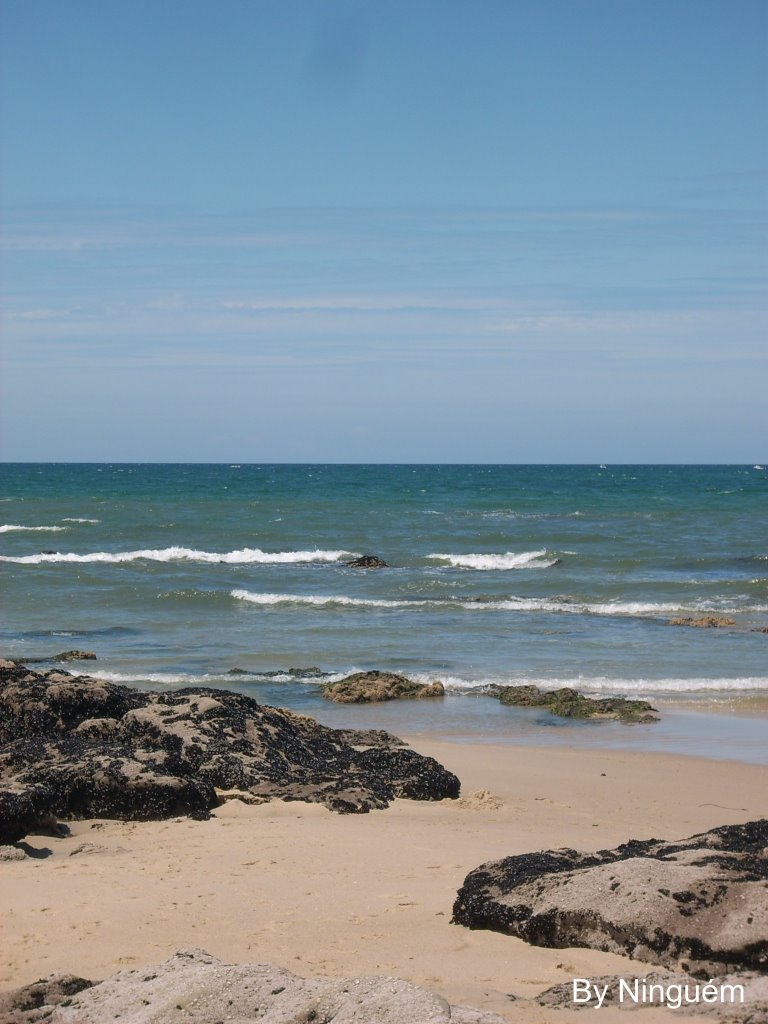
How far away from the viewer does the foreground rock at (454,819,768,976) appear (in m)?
4.30

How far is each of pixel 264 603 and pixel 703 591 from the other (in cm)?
1004

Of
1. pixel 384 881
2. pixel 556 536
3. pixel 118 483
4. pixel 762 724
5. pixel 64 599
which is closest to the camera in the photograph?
pixel 384 881

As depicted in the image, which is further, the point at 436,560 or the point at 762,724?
the point at 436,560

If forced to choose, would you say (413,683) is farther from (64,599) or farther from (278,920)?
(64,599)

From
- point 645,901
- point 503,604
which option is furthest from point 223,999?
point 503,604

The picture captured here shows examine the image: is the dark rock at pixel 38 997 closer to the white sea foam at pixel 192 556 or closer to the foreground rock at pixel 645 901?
the foreground rock at pixel 645 901

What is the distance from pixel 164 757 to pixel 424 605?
15333 millimetres

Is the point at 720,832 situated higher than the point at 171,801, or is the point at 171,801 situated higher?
the point at 720,832

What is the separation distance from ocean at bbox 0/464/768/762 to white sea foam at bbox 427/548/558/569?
120mm

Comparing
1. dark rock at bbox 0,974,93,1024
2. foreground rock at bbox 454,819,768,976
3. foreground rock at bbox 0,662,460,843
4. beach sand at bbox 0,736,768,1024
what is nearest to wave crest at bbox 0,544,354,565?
foreground rock at bbox 0,662,460,843

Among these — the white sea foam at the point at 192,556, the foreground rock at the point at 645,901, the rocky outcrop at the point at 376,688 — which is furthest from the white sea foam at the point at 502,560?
the foreground rock at the point at 645,901

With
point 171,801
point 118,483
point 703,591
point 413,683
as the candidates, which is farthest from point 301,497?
point 171,801

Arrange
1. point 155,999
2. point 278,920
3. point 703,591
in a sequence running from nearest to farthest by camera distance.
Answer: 1. point 155,999
2. point 278,920
3. point 703,591

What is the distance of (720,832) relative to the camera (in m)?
5.52
